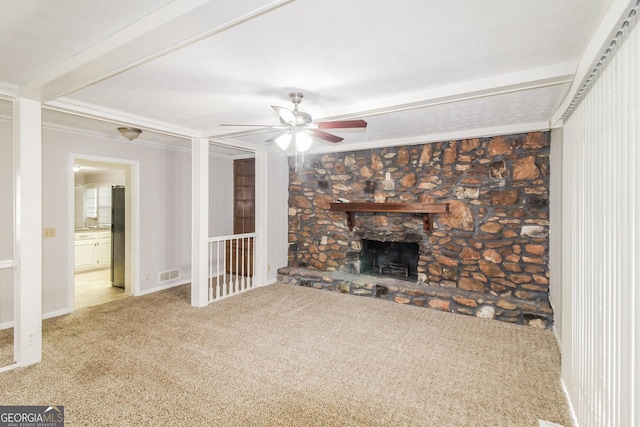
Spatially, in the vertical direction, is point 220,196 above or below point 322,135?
below

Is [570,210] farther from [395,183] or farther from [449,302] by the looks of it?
[395,183]

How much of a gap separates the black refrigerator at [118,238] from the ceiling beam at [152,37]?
321 centimetres

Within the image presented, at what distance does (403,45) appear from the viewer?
1.93 metres

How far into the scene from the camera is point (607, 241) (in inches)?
60.5

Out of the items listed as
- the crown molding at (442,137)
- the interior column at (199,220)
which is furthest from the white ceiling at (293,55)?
the interior column at (199,220)

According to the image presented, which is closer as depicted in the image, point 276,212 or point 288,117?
point 288,117

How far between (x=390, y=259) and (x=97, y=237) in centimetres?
591

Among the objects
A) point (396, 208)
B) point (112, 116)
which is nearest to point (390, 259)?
point (396, 208)

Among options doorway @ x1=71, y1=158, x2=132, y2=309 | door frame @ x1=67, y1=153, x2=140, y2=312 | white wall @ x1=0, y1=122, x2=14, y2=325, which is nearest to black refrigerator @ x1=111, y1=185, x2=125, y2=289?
doorway @ x1=71, y1=158, x2=132, y2=309

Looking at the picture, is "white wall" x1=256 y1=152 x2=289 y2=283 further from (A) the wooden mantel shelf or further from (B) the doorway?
(B) the doorway

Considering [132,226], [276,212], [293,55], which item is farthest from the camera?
[276,212]

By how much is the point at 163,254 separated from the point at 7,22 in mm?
3803
